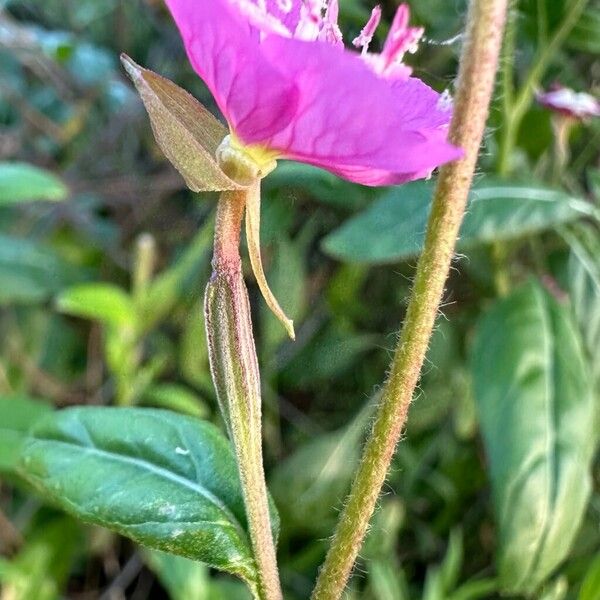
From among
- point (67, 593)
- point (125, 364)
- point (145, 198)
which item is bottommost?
point (67, 593)

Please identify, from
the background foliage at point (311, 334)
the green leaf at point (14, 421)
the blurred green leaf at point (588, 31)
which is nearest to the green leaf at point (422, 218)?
the background foliage at point (311, 334)

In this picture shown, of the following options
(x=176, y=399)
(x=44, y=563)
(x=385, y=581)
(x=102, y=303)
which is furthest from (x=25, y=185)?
(x=385, y=581)

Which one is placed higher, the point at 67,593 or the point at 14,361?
the point at 14,361

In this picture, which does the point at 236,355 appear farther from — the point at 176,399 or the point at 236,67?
the point at 176,399

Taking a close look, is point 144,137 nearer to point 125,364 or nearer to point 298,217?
point 298,217

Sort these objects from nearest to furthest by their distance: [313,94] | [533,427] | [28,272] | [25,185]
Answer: [313,94]
[533,427]
[25,185]
[28,272]

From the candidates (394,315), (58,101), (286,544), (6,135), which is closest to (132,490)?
(286,544)

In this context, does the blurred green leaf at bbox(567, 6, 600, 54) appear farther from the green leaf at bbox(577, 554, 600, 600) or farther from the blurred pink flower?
the green leaf at bbox(577, 554, 600, 600)
